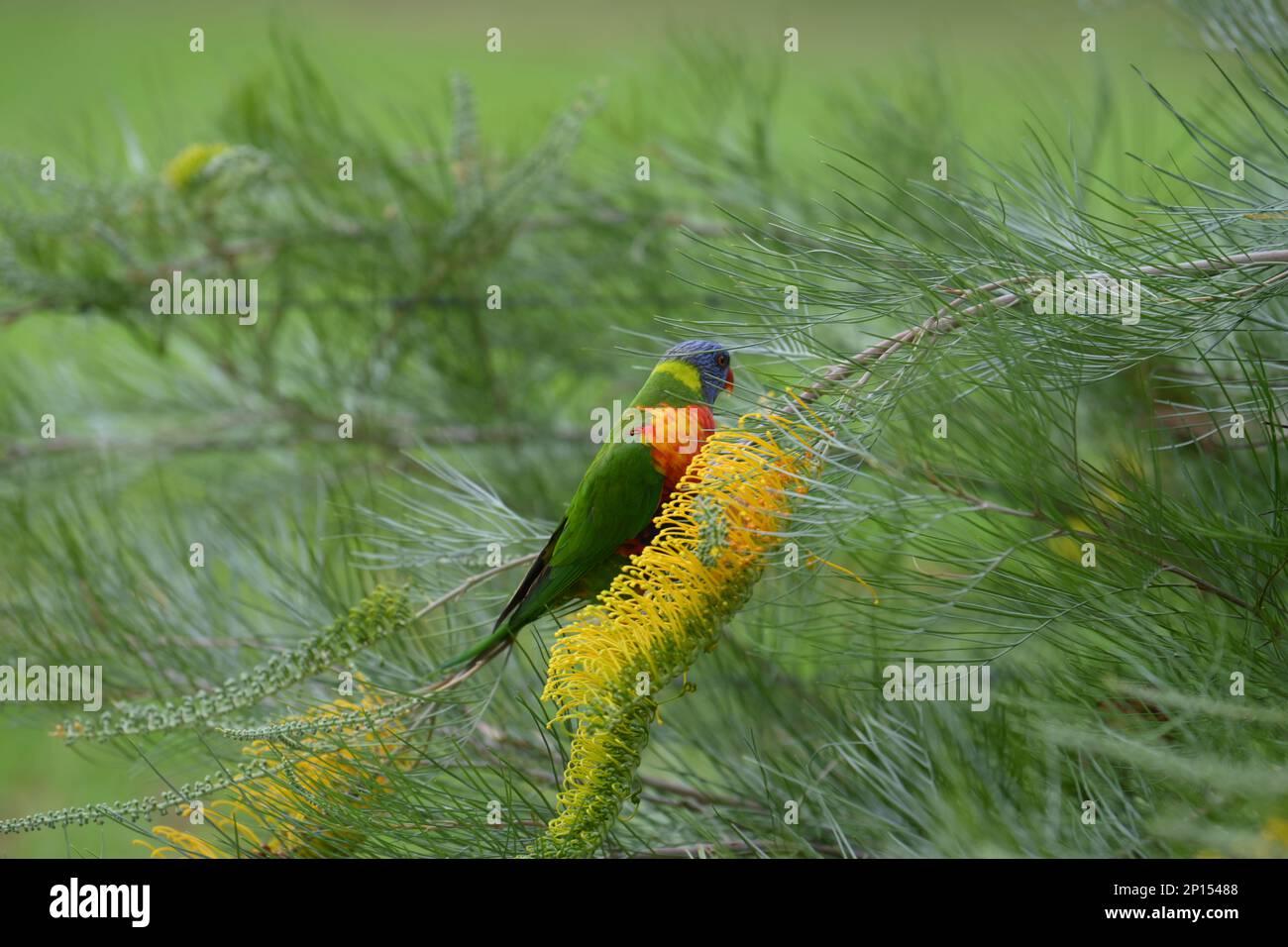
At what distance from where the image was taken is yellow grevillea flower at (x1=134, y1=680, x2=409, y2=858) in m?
0.38

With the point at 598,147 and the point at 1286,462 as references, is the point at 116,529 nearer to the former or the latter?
the point at 598,147

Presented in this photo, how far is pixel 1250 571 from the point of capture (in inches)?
13.4

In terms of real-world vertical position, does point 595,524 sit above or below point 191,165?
below

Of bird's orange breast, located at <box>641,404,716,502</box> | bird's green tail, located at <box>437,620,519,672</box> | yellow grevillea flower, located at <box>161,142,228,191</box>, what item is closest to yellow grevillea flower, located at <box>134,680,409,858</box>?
bird's green tail, located at <box>437,620,519,672</box>

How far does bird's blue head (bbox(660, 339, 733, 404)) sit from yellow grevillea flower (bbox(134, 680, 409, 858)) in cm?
18

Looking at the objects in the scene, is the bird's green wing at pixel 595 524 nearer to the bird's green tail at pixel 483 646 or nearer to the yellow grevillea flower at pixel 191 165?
the bird's green tail at pixel 483 646

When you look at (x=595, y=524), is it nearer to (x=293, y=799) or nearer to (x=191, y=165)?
(x=293, y=799)

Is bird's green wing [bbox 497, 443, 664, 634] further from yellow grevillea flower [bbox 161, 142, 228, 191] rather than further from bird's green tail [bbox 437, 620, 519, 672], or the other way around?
yellow grevillea flower [bbox 161, 142, 228, 191]

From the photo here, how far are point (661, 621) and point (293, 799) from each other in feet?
0.53

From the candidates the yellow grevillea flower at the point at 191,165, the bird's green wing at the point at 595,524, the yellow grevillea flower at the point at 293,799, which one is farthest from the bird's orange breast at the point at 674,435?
the yellow grevillea flower at the point at 191,165

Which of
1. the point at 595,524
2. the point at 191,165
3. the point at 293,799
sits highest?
the point at 191,165

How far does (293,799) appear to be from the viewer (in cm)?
39

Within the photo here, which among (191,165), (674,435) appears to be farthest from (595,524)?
(191,165)

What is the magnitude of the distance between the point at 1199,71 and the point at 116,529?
27.7 inches
